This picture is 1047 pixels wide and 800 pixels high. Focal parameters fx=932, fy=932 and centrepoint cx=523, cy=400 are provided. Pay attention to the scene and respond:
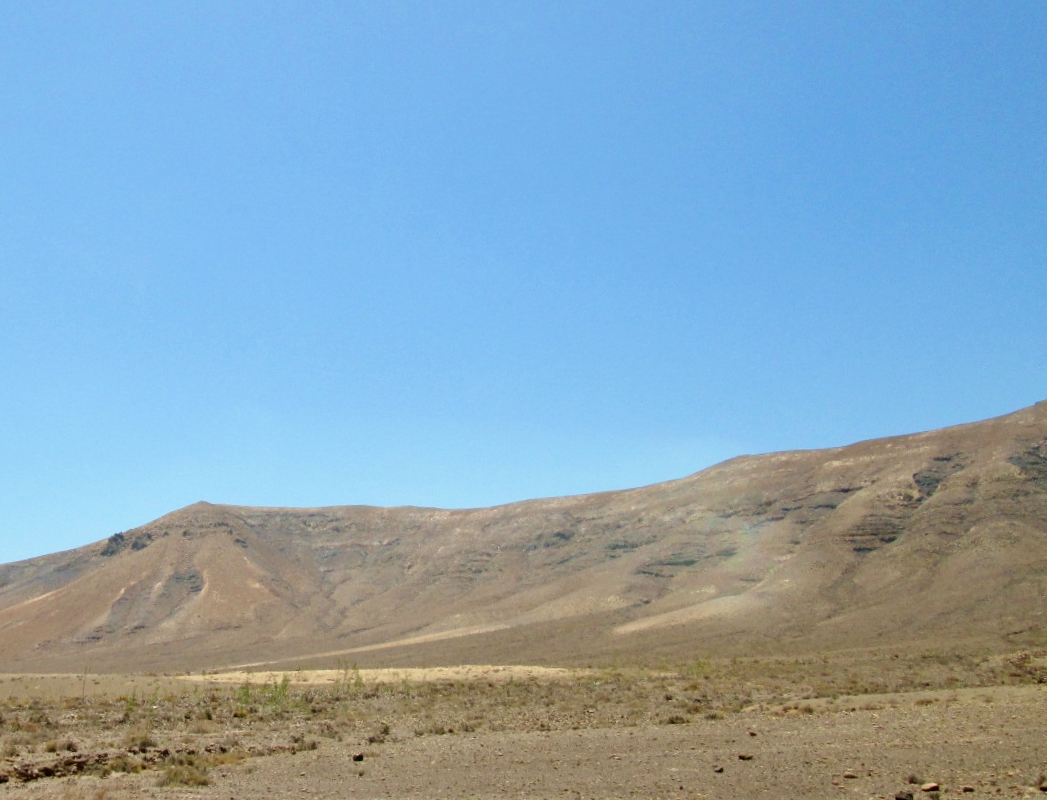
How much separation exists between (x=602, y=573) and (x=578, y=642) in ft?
92.5

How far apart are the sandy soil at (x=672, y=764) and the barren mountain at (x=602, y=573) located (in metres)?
36.3

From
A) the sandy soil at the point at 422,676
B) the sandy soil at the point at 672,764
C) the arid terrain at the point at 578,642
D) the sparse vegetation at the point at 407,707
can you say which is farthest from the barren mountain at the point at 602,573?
the sandy soil at the point at 672,764

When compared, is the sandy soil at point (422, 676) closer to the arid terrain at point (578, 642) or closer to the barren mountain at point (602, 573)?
the arid terrain at point (578, 642)

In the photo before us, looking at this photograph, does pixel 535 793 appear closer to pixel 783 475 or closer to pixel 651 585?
pixel 651 585

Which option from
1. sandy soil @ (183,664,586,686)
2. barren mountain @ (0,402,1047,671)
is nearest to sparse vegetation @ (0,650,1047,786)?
sandy soil @ (183,664,586,686)

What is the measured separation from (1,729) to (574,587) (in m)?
74.2

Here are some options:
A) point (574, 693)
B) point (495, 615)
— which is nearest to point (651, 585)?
point (495, 615)

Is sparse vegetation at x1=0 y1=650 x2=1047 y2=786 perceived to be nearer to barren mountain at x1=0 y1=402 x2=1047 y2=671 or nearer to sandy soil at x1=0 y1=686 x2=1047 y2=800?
sandy soil at x1=0 y1=686 x2=1047 y2=800

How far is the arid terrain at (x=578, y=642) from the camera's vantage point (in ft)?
57.3

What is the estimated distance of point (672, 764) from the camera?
17.0 m

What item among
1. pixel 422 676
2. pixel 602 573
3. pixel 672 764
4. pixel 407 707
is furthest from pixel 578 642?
pixel 672 764

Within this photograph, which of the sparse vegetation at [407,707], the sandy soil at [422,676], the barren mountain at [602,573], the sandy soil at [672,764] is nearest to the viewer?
the sandy soil at [672,764]

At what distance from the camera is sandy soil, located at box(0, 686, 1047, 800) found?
14.9m

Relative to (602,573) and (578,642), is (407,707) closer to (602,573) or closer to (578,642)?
(578,642)
